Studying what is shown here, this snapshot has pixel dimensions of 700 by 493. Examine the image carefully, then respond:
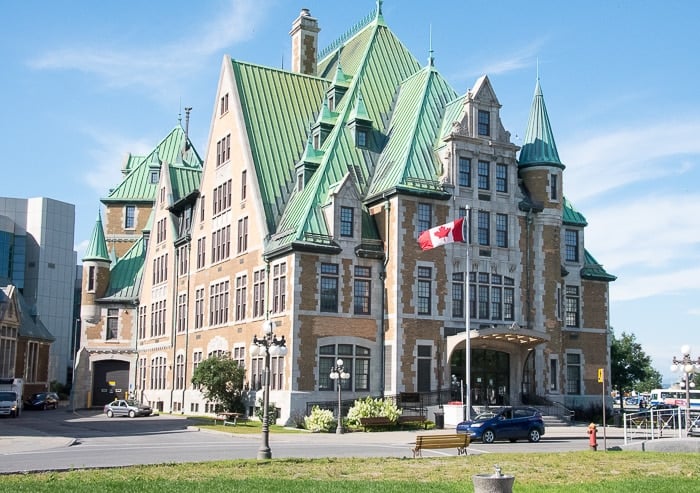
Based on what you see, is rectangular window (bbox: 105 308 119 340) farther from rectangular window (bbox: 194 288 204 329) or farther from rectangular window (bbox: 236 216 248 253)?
rectangular window (bbox: 236 216 248 253)

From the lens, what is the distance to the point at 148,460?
27609mm

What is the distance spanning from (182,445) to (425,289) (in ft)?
64.3

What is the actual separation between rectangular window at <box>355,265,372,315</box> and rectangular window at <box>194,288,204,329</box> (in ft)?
55.1

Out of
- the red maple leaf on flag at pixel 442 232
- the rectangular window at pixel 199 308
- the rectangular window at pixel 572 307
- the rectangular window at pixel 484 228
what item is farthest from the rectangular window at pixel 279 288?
the rectangular window at pixel 572 307

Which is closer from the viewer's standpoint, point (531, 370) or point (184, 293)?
point (531, 370)

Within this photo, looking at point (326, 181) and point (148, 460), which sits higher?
point (326, 181)

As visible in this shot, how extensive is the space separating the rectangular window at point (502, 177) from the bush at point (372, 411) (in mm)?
15316

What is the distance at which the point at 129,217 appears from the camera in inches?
3516

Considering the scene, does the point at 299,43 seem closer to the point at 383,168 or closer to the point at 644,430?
the point at 383,168

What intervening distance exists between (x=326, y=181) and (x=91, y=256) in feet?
117

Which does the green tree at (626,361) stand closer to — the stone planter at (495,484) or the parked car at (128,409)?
the parked car at (128,409)

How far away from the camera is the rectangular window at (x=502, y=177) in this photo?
53219mm

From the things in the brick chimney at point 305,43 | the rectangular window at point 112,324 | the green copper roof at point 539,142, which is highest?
the brick chimney at point 305,43

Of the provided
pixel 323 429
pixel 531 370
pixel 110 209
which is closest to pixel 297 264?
pixel 323 429
